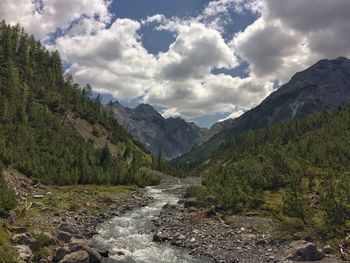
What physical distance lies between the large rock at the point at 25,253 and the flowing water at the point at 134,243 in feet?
27.8

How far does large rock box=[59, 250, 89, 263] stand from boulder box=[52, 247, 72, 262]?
968 mm

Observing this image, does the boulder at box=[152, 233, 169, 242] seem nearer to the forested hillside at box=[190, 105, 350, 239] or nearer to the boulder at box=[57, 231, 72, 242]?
the boulder at box=[57, 231, 72, 242]

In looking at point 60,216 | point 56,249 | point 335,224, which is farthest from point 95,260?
point 335,224

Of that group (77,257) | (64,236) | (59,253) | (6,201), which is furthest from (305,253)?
(6,201)

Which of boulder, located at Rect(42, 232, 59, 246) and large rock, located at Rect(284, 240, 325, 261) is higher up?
boulder, located at Rect(42, 232, 59, 246)

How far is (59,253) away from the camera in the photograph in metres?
41.9

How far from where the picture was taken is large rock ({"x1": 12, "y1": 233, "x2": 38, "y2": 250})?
4281 centimetres

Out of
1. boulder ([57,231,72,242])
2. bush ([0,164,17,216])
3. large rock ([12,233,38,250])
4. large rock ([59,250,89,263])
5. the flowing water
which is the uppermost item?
bush ([0,164,17,216])

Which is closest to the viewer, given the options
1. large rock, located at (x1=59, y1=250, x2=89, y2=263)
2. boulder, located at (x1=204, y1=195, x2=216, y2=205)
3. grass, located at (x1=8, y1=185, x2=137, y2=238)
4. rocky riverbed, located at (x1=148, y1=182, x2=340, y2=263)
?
large rock, located at (x1=59, y1=250, x2=89, y2=263)

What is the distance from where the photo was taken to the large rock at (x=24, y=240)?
1686 inches

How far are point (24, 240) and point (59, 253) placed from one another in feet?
15.3

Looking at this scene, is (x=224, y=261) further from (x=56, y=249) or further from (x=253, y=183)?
(x=253, y=183)

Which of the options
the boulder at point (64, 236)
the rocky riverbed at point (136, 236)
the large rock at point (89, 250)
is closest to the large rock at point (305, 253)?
the rocky riverbed at point (136, 236)

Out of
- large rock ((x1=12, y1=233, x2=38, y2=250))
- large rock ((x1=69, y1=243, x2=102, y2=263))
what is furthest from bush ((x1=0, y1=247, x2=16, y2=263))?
large rock ((x1=69, y1=243, x2=102, y2=263))
